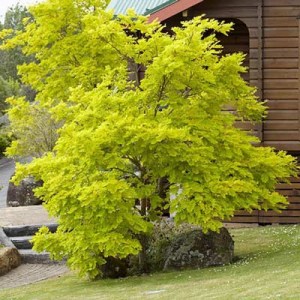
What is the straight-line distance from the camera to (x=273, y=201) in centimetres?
1434

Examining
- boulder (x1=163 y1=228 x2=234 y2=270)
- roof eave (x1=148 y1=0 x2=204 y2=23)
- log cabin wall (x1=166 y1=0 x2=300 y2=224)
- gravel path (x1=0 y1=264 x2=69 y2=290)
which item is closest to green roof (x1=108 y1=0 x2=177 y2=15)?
roof eave (x1=148 y1=0 x2=204 y2=23)

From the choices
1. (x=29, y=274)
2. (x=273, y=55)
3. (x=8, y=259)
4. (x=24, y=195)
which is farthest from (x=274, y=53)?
(x=24, y=195)

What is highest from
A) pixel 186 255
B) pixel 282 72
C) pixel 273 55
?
pixel 273 55

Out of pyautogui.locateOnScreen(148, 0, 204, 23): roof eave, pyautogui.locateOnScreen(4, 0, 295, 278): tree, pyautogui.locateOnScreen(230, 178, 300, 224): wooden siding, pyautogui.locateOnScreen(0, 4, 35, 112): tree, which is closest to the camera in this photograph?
pyautogui.locateOnScreen(4, 0, 295, 278): tree

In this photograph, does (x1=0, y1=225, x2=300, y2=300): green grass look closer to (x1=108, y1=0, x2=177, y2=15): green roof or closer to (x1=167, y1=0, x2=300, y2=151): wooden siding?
(x1=167, y1=0, x2=300, y2=151): wooden siding

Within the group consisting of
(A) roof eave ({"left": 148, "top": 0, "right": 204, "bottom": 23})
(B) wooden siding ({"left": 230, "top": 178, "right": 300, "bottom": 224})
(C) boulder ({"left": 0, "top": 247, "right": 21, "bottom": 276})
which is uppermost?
(A) roof eave ({"left": 148, "top": 0, "right": 204, "bottom": 23})

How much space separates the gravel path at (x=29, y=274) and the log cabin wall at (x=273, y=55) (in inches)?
190

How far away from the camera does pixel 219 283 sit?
39.3 ft

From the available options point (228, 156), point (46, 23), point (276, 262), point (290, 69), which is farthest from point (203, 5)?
point (276, 262)

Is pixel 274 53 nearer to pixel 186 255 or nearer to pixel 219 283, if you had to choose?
pixel 186 255

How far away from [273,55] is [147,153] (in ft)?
19.5

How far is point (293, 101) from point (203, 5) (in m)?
2.60

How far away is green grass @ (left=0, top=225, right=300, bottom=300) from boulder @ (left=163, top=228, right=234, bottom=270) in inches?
A: 13.6

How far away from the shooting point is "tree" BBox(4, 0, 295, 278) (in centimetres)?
1309
